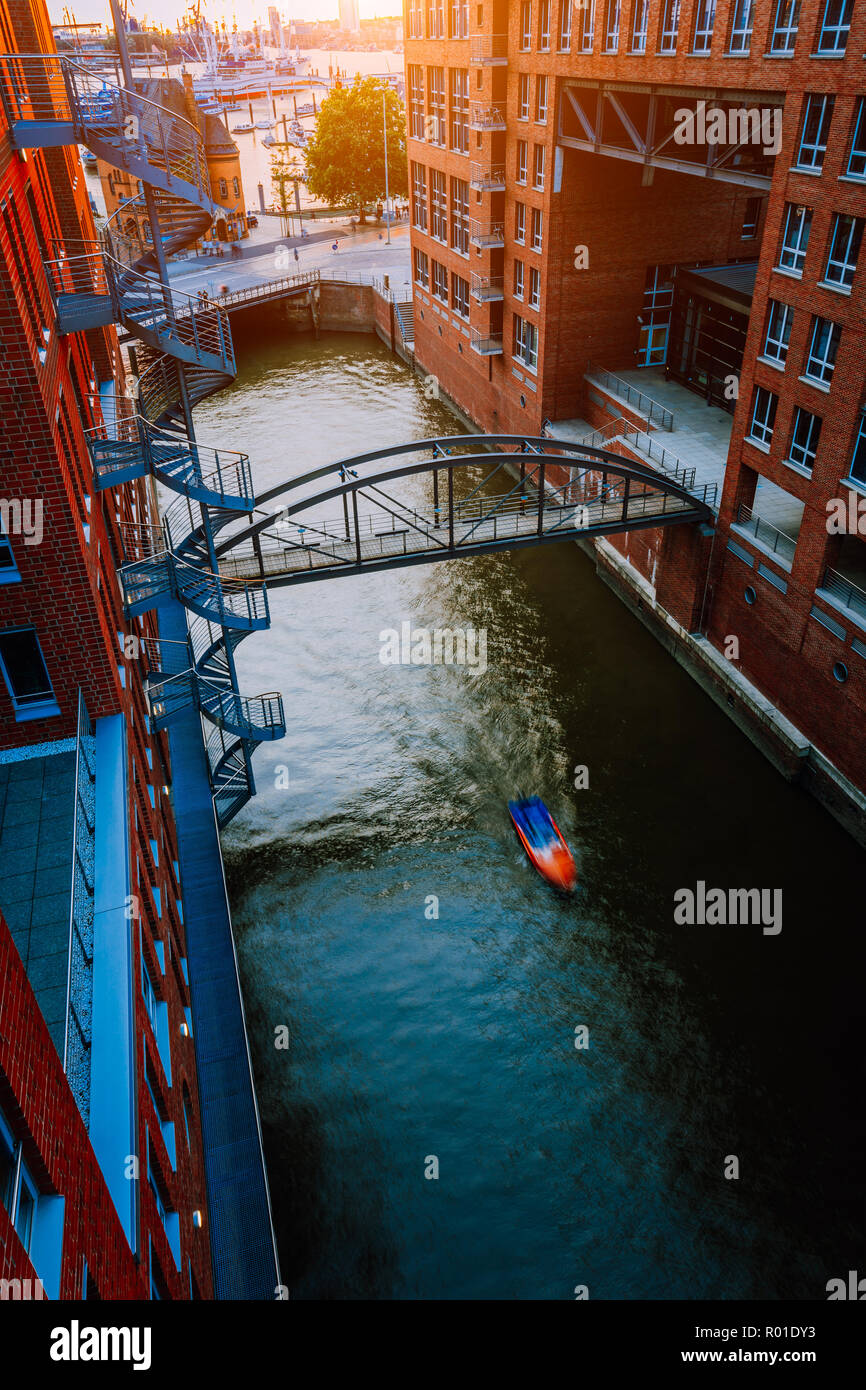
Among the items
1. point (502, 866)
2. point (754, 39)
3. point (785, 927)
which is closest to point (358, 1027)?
point (502, 866)

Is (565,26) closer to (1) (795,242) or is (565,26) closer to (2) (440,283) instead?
(1) (795,242)

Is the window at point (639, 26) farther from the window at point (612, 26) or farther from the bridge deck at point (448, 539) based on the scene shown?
the bridge deck at point (448, 539)

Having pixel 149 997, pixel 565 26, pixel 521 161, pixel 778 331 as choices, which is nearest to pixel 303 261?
pixel 521 161

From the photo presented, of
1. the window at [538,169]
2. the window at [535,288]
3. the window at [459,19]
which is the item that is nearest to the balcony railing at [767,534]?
the window at [535,288]

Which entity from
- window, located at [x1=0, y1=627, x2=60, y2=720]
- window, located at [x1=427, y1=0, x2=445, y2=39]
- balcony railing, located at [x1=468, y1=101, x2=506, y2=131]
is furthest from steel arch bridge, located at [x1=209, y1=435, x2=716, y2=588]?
window, located at [x1=427, y1=0, x2=445, y2=39]

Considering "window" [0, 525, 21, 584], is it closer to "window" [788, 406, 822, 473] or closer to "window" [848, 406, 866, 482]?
"window" [848, 406, 866, 482]
